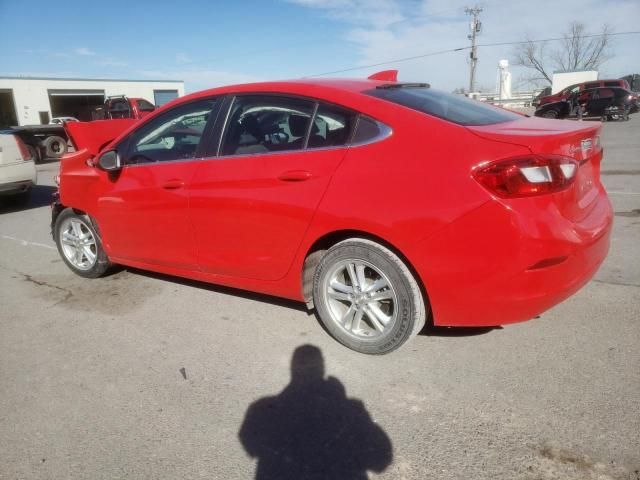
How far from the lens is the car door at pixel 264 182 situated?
9.39ft

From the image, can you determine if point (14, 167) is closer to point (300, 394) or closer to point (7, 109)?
point (300, 394)

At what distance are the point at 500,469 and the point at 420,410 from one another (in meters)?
0.49

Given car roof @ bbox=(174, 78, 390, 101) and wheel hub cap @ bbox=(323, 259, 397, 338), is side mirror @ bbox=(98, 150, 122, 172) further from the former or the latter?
wheel hub cap @ bbox=(323, 259, 397, 338)

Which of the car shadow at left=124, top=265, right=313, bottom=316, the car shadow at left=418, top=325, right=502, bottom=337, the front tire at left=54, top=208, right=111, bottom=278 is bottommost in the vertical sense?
the car shadow at left=124, top=265, right=313, bottom=316

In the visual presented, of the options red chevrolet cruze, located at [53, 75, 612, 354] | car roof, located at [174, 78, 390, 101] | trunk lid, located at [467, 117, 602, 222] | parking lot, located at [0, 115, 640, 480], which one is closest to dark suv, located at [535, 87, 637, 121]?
trunk lid, located at [467, 117, 602, 222]

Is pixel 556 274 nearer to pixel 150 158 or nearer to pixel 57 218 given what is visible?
pixel 150 158

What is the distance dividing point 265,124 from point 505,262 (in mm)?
1751

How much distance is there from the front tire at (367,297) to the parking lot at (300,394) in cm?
14

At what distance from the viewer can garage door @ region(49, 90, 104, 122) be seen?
40.1 meters

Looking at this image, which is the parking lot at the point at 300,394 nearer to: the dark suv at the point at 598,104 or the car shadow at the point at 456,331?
the car shadow at the point at 456,331

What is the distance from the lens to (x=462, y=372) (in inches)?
106

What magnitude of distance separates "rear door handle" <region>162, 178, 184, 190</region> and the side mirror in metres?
0.58

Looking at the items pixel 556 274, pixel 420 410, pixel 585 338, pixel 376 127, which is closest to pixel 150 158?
pixel 376 127

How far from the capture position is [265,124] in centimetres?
319
